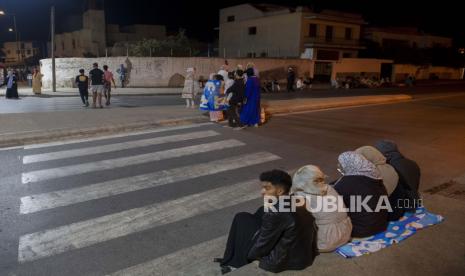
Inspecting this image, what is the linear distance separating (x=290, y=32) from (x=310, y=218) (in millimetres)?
42408

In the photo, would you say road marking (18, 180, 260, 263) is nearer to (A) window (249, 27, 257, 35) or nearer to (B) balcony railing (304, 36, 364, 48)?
(B) balcony railing (304, 36, 364, 48)

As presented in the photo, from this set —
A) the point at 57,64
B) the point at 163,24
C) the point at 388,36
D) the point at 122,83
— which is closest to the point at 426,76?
the point at 388,36

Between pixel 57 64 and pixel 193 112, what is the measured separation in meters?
18.6

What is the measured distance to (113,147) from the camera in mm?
9414

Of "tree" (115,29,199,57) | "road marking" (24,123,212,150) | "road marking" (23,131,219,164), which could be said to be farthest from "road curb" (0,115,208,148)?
"tree" (115,29,199,57)

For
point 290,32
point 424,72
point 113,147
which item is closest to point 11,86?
point 113,147

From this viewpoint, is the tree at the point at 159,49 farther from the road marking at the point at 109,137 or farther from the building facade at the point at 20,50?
the building facade at the point at 20,50

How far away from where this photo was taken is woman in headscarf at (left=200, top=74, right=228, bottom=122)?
42.2 feet

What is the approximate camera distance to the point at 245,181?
23.8ft

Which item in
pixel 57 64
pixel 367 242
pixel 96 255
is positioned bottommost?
pixel 96 255

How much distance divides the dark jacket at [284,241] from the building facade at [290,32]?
39.9 meters

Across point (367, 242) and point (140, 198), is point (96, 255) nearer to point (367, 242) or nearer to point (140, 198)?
point (140, 198)

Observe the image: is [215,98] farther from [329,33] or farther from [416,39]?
[416,39]

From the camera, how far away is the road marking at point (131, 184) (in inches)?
239
